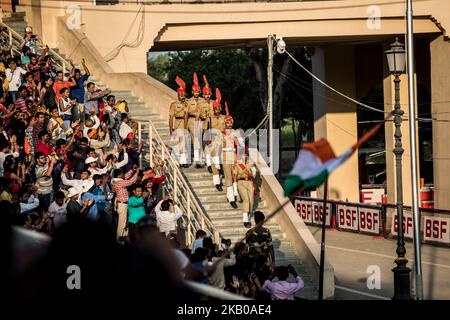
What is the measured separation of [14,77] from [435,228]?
13675mm

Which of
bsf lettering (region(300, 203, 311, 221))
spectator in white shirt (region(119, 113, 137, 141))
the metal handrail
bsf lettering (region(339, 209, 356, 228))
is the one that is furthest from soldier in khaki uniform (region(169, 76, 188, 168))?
bsf lettering (region(300, 203, 311, 221))

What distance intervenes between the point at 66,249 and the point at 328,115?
120 feet

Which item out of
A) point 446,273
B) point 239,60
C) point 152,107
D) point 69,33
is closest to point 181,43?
point 69,33

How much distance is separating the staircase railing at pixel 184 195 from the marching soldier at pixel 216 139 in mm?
601

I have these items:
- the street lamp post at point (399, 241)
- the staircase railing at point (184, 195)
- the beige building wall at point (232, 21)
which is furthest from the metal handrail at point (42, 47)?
the street lamp post at point (399, 241)

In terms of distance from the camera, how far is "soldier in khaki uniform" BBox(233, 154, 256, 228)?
21234 millimetres

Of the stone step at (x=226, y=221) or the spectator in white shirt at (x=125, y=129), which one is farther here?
the stone step at (x=226, y=221)

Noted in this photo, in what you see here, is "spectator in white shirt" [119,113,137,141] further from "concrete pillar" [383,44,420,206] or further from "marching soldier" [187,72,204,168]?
"concrete pillar" [383,44,420,206]

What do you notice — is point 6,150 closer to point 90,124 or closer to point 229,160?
point 90,124

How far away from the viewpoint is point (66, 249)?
22.7 ft

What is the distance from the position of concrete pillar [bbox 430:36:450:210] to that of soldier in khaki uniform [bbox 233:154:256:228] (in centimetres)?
1627

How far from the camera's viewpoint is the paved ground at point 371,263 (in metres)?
22.9

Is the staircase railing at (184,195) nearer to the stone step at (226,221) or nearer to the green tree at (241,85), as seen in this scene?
the stone step at (226,221)
